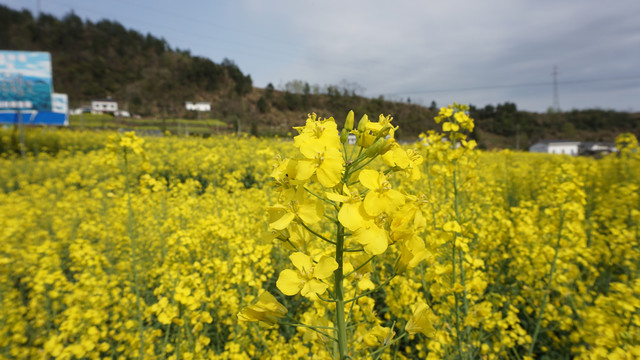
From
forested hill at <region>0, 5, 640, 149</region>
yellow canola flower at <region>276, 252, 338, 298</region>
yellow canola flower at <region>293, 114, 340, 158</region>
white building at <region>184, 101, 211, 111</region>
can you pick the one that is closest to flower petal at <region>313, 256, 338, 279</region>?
yellow canola flower at <region>276, 252, 338, 298</region>

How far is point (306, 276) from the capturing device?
100cm

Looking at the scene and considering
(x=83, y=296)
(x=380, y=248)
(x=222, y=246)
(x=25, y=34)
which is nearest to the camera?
(x=380, y=248)

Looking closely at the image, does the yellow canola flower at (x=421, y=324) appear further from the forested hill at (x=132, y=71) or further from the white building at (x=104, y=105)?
the white building at (x=104, y=105)

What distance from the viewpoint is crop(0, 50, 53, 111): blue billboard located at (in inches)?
777

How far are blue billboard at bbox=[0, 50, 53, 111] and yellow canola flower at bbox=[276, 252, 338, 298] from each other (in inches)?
1067

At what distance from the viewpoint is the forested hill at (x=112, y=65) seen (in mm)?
81188

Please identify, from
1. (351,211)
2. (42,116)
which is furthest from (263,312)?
(42,116)

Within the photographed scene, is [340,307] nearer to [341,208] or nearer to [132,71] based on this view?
[341,208]

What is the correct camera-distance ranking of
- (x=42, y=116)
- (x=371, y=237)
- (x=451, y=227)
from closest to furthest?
(x=371, y=237), (x=451, y=227), (x=42, y=116)

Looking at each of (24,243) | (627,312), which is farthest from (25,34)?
(627,312)

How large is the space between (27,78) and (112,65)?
87.6 m

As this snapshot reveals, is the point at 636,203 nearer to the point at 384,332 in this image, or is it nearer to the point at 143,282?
the point at 384,332

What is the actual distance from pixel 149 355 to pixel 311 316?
1226 millimetres

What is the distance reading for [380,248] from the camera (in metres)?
0.88
